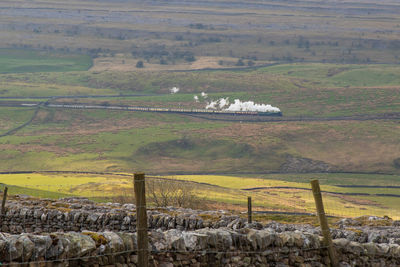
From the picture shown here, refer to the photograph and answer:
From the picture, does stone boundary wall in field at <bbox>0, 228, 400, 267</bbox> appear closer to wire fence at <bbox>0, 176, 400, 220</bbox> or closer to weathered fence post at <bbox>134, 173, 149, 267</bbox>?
weathered fence post at <bbox>134, 173, 149, 267</bbox>

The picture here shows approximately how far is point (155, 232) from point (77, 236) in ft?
7.26

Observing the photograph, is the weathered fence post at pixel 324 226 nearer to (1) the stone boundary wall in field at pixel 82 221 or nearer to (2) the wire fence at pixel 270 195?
(1) the stone boundary wall in field at pixel 82 221

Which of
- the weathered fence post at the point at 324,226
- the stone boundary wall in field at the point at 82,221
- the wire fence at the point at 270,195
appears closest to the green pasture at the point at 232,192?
the wire fence at the point at 270,195

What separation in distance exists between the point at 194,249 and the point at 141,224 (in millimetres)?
1726

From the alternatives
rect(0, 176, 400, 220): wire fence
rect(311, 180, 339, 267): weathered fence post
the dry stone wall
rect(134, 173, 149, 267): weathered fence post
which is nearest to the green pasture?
rect(0, 176, 400, 220): wire fence

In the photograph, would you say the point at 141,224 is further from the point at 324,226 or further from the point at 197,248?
the point at 324,226

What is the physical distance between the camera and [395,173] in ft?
623

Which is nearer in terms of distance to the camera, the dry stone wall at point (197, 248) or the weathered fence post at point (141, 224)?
the dry stone wall at point (197, 248)

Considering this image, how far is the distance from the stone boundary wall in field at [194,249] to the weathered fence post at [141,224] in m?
0.24

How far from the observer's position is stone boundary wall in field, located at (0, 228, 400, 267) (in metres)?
12.1

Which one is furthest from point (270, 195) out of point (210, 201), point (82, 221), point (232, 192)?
point (82, 221)

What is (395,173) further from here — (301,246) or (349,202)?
(301,246)

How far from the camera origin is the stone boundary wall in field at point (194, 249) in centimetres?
1213

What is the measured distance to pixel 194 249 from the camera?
14.6 meters
